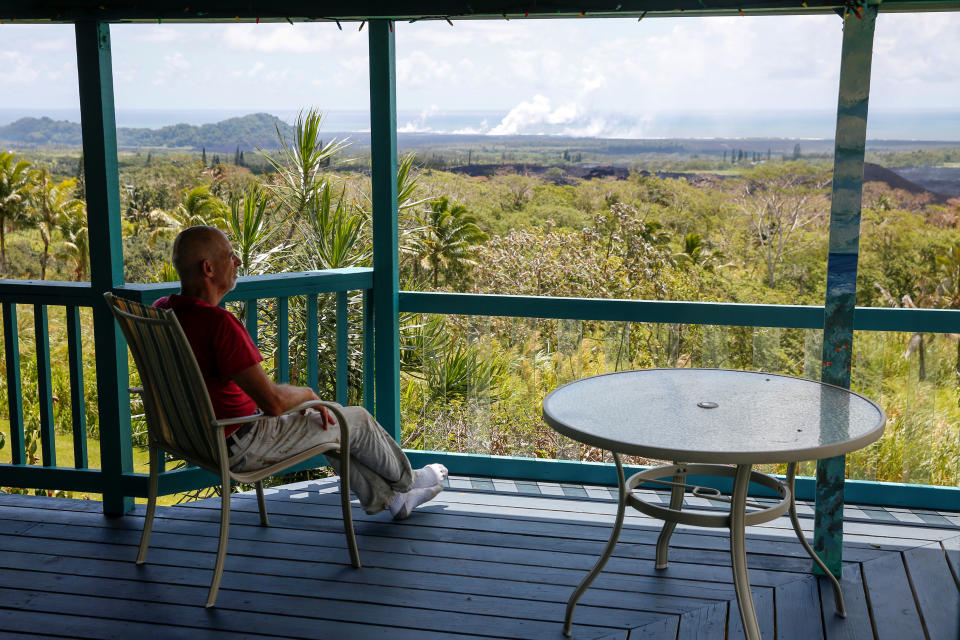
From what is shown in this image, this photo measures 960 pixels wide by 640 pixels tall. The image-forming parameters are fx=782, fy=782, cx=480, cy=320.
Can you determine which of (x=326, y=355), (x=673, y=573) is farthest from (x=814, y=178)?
(x=673, y=573)

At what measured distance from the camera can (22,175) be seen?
52.6ft

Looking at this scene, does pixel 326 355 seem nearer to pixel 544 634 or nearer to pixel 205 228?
pixel 205 228

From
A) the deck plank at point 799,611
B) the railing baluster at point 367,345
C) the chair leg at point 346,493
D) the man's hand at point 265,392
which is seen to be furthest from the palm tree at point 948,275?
the man's hand at point 265,392

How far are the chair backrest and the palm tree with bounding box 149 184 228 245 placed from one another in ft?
26.4

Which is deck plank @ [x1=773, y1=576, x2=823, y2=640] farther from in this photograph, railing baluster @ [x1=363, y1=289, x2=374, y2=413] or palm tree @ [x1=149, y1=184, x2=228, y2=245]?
palm tree @ [x1=149, y1=184, x2=228, y2=245]

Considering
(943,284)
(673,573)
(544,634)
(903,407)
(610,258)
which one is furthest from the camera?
(943,284)

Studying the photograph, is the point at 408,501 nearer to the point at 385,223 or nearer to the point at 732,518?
the point at 385,223

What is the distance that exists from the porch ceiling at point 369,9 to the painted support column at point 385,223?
0.29m

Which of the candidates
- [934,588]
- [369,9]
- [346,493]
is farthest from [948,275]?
[346,493]

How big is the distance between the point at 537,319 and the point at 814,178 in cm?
979

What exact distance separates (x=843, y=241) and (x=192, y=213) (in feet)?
38.3

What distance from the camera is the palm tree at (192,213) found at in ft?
38.7

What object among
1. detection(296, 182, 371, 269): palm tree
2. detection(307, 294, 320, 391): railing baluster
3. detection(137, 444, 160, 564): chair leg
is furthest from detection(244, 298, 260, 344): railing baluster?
detection(296, 182, 371, 269): palm tree

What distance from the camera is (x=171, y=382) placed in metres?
2.55
